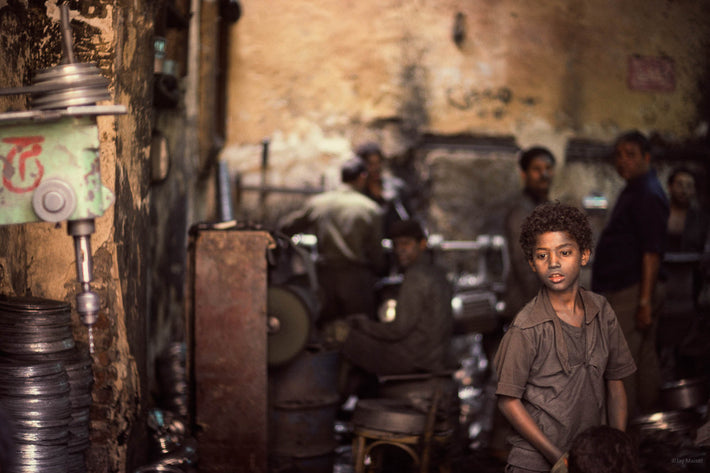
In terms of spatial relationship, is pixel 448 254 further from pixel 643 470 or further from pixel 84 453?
pixel 84 453

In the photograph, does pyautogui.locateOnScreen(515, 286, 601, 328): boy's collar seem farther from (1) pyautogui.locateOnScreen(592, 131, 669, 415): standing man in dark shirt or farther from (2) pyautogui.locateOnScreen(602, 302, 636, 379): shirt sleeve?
(1) pyautogui.locateOnScreen(592, 131, 669, 415): standing man in dark shirt

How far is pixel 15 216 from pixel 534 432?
196 cm

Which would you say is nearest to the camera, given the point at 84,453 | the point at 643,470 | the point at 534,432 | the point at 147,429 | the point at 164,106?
the point at 534,432

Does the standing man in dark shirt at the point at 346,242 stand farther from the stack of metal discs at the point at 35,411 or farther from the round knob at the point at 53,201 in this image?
the round knob at the point at 53,201

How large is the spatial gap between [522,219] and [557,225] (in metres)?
2.63

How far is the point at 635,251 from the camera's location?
5371 millimetres

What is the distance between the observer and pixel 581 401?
3141 mm

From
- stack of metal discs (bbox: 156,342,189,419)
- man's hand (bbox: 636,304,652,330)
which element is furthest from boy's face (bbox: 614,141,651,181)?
stack of metal discs (bbox: 156,342,189,419)

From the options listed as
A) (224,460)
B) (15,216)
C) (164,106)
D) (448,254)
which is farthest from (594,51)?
(15,216)

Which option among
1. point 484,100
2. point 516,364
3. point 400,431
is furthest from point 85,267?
point 484,100

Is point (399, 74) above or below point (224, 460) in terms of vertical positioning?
above

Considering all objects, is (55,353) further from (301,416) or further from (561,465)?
(561,465)

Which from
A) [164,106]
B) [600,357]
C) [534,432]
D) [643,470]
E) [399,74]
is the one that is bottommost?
[643,470]

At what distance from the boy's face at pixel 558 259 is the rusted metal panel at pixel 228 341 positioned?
2.04 meters
